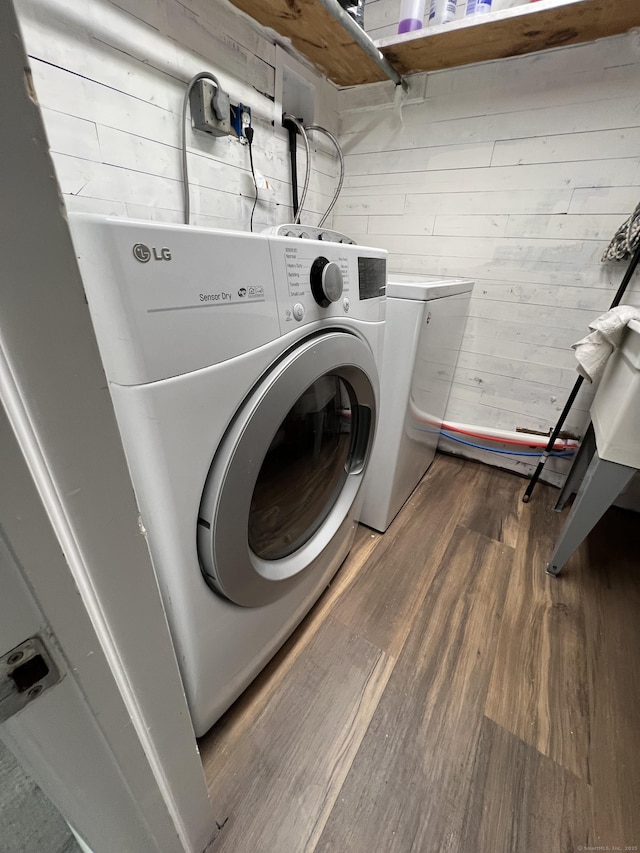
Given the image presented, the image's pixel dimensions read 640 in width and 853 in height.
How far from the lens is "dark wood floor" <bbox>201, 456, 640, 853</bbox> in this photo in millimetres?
A: 632

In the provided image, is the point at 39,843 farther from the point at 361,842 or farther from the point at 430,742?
the point at 430,742

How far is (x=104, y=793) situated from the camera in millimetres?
339

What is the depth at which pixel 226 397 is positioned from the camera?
441 millimetres

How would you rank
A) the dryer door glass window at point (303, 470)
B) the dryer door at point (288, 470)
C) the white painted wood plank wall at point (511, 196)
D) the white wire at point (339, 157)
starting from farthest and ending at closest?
the white wire at point (339, 157) < the white painted wood plank wall at point (511, 196) < the dryer door glass window at point (303, 470) < the dryer door at point (288, 470)

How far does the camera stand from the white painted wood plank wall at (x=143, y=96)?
0.69 metres

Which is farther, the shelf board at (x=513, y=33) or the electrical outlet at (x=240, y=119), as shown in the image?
the electrical outlet at (x=240, y=119)

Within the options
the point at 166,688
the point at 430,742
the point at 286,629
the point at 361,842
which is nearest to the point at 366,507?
the point at 286,629

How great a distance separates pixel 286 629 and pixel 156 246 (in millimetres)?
826

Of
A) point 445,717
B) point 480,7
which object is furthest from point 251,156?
point 445,717

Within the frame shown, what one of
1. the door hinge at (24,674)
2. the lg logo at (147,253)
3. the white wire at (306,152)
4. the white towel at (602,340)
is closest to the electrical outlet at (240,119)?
the white wire at (306,152)

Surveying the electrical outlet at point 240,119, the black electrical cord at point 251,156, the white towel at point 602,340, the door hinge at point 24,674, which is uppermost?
the electrical outlet at point 240,119

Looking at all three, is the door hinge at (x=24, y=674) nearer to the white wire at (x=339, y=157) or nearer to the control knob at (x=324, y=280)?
the control knob at (x=324, y=280)

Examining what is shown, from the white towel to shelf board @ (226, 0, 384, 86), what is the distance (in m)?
1.09

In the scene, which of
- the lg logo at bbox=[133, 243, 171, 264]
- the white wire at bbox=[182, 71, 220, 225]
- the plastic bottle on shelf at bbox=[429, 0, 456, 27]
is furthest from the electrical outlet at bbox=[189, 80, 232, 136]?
the lg logo at bbox=[133, 243, 171, 264]
